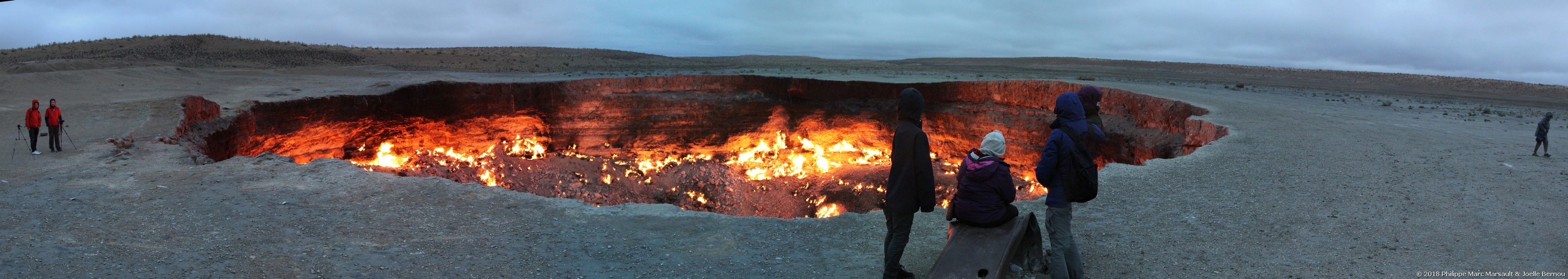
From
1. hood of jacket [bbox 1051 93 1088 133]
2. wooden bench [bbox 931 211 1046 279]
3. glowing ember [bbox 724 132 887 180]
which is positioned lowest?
glowing ember [bbox 724 132 887 180]

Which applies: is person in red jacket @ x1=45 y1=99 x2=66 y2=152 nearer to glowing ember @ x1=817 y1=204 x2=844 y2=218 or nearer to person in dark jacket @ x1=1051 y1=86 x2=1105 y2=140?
person in dark jacket @ x1=1051 y1=86 x2=1105 y2=140

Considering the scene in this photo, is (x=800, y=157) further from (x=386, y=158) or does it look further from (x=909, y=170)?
(x=909, y=170)

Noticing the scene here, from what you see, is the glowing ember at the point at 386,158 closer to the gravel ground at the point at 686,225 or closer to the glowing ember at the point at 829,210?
the gravel ground at the point at 686,225

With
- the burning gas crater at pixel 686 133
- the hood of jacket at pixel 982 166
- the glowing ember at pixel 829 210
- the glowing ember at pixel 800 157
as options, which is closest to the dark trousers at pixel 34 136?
the burning gas crater at pixel 686 133

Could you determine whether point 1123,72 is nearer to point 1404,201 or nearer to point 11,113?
point 1404,201

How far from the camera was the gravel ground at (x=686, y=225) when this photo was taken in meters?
4.62

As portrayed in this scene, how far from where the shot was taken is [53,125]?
27.9 feet

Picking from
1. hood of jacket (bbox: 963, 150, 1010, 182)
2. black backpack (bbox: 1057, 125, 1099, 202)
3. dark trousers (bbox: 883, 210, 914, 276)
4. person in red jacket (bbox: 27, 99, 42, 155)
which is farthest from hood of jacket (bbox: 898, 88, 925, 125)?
person in red jacket (bbox: 27, 99, 42, 155)

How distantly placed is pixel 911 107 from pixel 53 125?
10725mm

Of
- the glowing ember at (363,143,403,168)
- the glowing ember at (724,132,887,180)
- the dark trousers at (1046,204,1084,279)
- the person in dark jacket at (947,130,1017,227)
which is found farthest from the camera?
the glowing ember at (724,132,887,180)

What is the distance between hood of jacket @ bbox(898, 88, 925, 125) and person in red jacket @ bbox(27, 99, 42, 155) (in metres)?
10.8

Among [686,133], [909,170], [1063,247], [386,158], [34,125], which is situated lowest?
[386,158]

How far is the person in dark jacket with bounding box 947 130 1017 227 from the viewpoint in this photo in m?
3.83

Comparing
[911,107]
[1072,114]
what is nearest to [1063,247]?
[1072,114]
